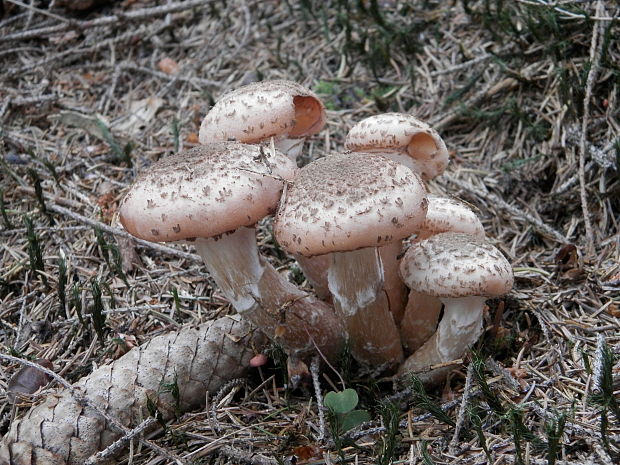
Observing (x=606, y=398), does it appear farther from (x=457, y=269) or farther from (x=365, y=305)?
(x=365, y=305)

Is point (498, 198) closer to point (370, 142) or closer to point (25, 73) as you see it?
point (370, 142)

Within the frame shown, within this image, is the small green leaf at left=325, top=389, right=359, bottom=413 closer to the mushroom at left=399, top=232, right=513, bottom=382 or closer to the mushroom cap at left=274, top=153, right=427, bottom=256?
the mushroom at left=399, top=232, right=513, bottom=382

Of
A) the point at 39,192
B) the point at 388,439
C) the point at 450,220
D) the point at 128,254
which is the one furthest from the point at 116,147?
the point at 388,439

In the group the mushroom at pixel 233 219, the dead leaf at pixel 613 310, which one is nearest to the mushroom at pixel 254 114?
the mushroom at pixel 233 219

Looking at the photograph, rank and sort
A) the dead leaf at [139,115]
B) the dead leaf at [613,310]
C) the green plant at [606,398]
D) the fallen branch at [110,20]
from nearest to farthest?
the green plant at [606,398] → the dead leaf at [613,310] → the dead leaf at [139,115] → the fallen branch at [110,20]

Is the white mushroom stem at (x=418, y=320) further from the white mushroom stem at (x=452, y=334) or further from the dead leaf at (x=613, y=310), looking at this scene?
the dead leaf at (x=613, y=310)

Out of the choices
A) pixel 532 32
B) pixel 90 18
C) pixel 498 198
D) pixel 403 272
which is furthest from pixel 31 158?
pixel 532 32
